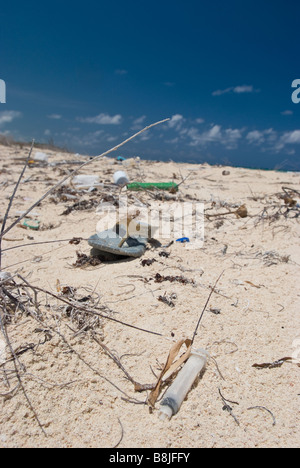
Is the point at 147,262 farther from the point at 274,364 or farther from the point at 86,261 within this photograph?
the point at 274,364

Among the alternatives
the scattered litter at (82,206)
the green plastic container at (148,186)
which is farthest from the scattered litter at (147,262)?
the green plastic container at (148,186)

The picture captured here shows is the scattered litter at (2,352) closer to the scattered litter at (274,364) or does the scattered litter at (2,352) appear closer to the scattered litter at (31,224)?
the scattered litter at (274,364)

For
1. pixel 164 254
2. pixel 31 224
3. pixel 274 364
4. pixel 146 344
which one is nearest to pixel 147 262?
pixel 164 254

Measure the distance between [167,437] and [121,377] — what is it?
1.02ft

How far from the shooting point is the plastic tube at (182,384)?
114cm

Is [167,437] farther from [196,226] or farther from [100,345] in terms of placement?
[196,226]

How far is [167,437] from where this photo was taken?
41.5 inches

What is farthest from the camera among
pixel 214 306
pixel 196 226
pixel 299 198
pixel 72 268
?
pixel 299 198

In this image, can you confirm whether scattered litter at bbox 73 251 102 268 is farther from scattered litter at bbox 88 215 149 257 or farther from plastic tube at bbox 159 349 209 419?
plastic tube at bbox 159 349 209 419

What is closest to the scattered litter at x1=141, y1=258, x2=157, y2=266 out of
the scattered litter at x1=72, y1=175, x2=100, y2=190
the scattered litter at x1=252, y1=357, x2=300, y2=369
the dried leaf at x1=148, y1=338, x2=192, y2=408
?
the dried leaf at x1=148, y1=338, x2=192, y2=408

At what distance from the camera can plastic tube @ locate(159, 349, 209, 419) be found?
44.8 inches

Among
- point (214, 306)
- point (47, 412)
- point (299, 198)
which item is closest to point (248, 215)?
point (299, 198)

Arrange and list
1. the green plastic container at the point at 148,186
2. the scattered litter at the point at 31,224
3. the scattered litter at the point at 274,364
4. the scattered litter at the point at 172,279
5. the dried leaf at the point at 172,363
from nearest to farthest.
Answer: the dried leaf at the point at 172,363 → the scattered litter at the point at 274,364 → the scattered litter at the point at 172,279 → the scattered litter at the point at 31,224 → the green plastic container at the point at 148,186

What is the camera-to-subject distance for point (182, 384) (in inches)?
48.3
